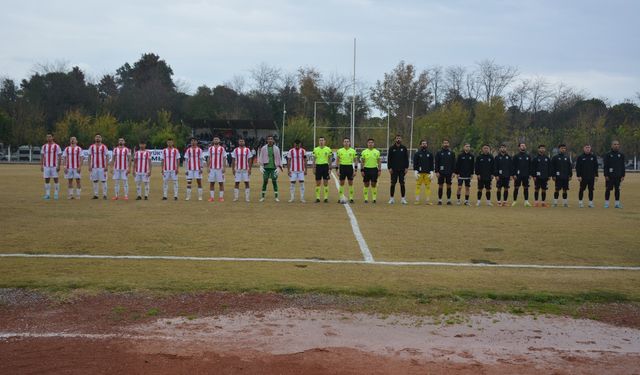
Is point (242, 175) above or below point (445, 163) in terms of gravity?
below

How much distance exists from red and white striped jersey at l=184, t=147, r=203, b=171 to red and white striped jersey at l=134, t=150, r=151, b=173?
1260mm

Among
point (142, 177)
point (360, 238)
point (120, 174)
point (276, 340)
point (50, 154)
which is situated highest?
point (50, 154)

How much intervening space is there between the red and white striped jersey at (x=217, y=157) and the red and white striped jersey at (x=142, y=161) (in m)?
2.04

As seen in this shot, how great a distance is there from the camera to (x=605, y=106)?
81.6 m

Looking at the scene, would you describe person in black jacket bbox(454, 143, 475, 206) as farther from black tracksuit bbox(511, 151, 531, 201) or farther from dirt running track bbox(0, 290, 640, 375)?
dirt running track bbox(0, 290, 640, 375)

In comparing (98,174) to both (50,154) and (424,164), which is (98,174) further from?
(424,164)

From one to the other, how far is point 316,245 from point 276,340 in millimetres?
5295

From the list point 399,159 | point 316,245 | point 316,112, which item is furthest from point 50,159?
point 316,112

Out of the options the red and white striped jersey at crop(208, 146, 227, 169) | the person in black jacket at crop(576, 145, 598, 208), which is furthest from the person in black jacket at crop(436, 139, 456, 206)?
the red and white striped jersey at crop(208, 146, 227, 169)

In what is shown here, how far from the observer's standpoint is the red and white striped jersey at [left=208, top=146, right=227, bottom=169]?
770 inches

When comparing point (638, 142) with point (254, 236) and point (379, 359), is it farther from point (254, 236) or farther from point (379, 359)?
point (379, 359)

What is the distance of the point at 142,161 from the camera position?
63.9 feet

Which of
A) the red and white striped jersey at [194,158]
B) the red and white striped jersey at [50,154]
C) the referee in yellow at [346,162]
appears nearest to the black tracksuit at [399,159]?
the referee in yellow at [346,162]

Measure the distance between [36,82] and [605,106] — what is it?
77.3 metres
